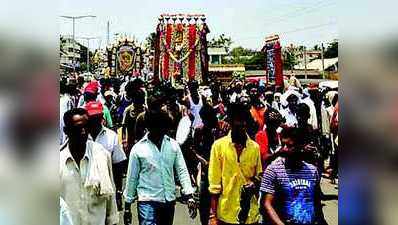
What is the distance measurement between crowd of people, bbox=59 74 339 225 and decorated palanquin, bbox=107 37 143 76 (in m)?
0.07

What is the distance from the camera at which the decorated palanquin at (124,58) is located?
14.2 ft

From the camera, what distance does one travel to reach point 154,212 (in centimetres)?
415

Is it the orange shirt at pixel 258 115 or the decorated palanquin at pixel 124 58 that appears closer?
the decorated palanquin at pixel 124 58

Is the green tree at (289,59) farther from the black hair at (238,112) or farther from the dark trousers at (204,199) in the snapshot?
the dark trousers at (204,199)

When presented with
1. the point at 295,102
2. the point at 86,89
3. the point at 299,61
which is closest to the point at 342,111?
the point at 299,61

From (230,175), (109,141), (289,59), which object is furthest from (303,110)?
(109,141)

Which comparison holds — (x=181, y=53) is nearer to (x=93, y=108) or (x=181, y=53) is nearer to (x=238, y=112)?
(x=238, y=112)

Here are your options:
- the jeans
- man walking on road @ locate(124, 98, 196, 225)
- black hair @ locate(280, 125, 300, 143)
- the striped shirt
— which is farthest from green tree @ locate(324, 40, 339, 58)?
the jeans

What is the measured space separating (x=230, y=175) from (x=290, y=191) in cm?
42

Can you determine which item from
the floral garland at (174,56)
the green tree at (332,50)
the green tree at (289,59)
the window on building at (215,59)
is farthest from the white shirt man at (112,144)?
the green tree at (332,50)

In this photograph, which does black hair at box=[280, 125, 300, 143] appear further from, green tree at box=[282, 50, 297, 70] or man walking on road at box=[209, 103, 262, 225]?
green tree at box=[282, 50, 297, 70]
